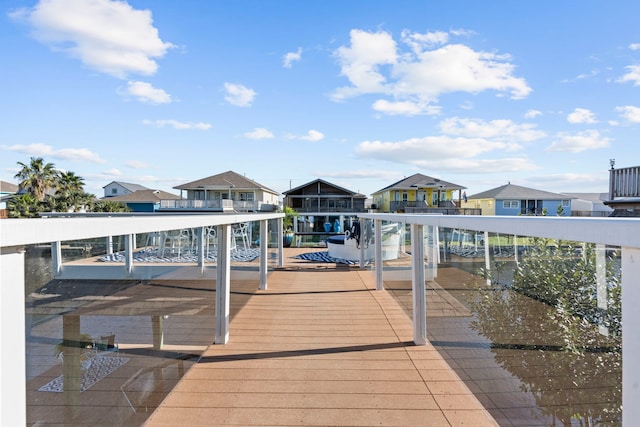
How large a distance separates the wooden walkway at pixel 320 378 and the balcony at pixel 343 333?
0.02 metres

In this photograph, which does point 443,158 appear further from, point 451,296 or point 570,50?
point 451,296

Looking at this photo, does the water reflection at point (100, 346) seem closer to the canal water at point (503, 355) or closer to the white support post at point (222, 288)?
the canal water at point (503, 355)

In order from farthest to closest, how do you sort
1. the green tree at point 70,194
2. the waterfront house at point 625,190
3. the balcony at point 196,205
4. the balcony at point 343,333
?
the balcony at point 196,205 < the green tree at point 70,194 < the waterfront house at point 625,190 < the balcony at point 343,333

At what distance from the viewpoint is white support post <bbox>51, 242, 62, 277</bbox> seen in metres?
1.28

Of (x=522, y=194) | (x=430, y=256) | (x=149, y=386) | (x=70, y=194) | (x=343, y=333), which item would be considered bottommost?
(x=343, y=333)

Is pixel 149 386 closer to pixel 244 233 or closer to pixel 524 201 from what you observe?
pixel 244 233

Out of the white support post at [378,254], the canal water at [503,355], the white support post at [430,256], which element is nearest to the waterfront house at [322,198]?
the white support post at [378,254]

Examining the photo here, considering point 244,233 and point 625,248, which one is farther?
point 244,233

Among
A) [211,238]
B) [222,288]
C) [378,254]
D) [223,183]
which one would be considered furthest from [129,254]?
[223,183]

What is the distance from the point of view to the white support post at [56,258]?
1283 millimetres

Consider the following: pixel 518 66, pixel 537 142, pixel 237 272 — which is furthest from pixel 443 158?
pixel 237 272

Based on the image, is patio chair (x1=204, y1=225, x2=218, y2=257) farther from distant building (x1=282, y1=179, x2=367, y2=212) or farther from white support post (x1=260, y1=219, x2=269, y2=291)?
distant building (x1=282, y1=179, x2=367, y2=212)

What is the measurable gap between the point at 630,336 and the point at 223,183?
33561 millimetres

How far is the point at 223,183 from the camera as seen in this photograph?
109 feet
